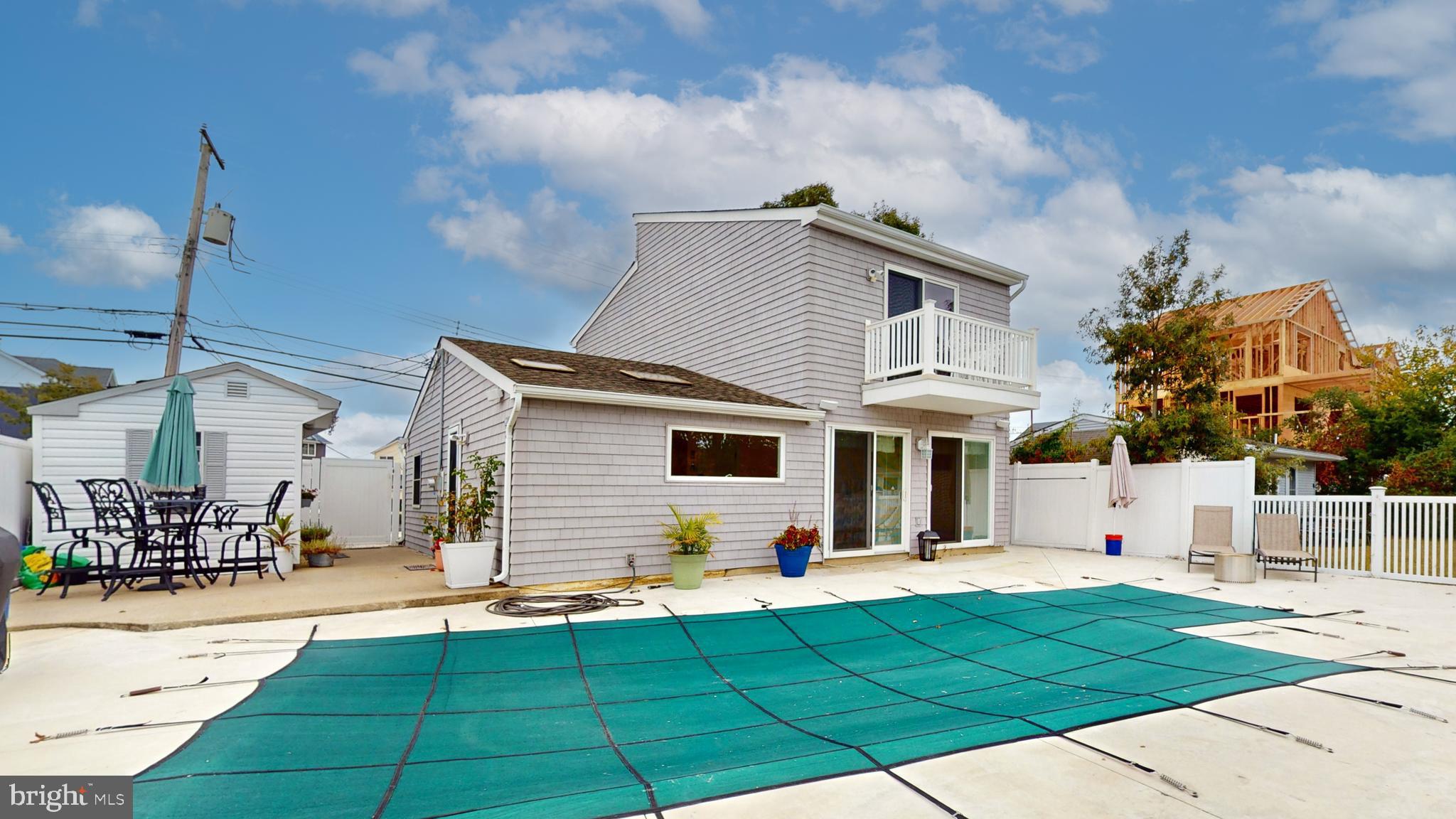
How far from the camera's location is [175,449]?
25.9ft

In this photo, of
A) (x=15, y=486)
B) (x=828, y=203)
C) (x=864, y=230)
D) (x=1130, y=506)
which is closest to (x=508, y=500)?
(x=15, y=486)

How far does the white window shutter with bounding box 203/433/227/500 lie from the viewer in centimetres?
954

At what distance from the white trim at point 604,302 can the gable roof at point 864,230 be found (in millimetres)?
1413

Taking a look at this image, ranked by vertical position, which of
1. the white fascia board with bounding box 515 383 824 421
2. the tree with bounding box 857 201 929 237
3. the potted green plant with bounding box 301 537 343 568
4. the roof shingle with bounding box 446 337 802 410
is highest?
the tree with bounding box 857 201 929 237

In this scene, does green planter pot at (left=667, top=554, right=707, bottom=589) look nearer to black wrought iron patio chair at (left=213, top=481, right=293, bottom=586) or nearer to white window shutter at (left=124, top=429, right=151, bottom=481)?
black wrought iron patio chair at (left=213, top=481, right=293, bottom=586)

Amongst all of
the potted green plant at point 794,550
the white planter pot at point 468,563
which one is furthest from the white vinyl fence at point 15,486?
the potted green plant at point 794,550

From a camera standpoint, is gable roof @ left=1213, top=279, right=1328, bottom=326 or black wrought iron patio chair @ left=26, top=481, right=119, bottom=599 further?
gable roof @ left=1213, top=279, right=1328, bottom=326

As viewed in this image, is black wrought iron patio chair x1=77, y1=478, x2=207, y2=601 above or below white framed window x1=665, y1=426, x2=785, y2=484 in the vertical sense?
below

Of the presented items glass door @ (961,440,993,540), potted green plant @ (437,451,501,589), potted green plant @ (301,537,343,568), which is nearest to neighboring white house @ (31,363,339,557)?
potted green plant @ (301,537,343,568)

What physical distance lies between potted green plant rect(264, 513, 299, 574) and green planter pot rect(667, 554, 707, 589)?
5189mm

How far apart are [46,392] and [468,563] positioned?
21.3 m

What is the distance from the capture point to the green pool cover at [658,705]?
307cm

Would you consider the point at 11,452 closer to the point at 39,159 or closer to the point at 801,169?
the point at 39,159

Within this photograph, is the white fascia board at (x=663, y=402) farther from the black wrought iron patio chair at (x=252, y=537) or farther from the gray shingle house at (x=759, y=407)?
the black wrought iron patio chair at (x=252, y=537)
